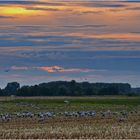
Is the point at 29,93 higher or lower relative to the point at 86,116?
higher

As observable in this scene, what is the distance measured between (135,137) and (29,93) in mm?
92961

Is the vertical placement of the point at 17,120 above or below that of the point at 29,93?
below

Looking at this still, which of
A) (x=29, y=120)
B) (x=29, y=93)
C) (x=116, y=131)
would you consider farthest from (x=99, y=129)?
(x=29, y=93)

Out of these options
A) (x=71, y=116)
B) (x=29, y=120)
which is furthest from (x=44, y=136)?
(x=71, y=116)

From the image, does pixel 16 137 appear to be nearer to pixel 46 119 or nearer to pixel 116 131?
pixel 116 131

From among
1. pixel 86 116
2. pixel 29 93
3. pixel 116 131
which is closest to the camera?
pixel 116 131

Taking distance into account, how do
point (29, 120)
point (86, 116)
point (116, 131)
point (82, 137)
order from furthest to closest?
point (86, 116) → point (29, 120) → point (116, 131) → point (82, 137)

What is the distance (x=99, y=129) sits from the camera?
97.5ft

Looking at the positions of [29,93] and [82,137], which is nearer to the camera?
[82,137]

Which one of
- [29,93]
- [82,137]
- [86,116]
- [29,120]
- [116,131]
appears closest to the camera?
[82,137]

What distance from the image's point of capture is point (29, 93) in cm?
11844

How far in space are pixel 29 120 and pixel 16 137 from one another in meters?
12.6

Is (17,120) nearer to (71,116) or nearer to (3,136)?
(71,116)

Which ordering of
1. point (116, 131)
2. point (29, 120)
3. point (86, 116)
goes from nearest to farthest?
1. point (116, 131)
2. point (29, 120)
3. point (86, 116)
